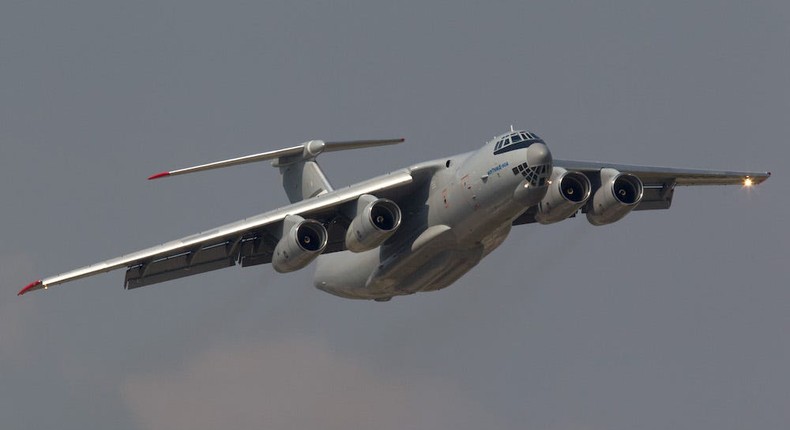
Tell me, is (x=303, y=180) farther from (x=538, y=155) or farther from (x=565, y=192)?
(x=538, y=155)

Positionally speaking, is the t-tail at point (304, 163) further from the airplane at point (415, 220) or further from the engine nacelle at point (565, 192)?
the engine nacelle at point (565, 192)

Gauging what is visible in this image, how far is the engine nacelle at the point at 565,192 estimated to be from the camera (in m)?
35.3

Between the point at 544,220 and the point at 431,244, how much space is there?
2373 mm

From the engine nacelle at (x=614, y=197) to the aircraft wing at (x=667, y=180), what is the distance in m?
0.87

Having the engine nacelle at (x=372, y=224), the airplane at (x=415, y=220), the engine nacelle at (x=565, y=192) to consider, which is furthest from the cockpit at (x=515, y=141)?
the engine nacelle at (x=372, y=224)

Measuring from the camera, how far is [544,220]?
35.8 meters

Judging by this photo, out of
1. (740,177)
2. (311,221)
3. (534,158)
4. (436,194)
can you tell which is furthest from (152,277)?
(740,177)

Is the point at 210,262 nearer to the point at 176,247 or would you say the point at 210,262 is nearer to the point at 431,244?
the point at 176,247

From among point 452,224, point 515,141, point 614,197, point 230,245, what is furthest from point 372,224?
point 614,197

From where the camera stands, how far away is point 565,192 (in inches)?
1395

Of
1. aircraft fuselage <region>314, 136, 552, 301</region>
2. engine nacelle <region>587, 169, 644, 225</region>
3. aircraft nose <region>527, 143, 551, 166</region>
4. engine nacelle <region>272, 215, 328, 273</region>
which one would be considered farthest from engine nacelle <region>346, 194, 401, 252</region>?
engine nacelle <region>587, 169, 644, 225</region>

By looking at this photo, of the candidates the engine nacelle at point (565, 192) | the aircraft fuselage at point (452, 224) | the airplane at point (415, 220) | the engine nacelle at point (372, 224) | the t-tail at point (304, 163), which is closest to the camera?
the aircraft fuselage at point (452, 224)

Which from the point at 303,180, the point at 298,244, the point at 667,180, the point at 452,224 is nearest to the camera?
the point at 298,244

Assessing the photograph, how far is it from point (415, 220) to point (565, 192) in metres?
3.12
